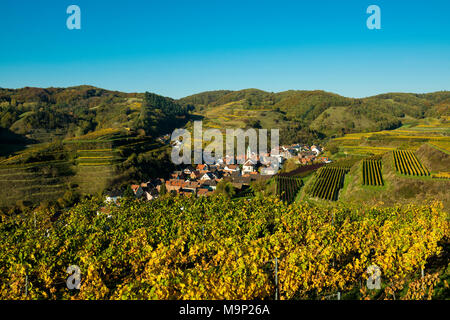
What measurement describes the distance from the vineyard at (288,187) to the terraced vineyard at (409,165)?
12.4 meters

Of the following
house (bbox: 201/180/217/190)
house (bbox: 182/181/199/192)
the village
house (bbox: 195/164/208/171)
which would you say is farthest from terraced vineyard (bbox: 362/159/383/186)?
house (bbox: 195/164/208/171)

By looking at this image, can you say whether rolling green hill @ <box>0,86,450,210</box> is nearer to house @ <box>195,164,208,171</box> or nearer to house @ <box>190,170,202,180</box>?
house @ <box>190,170,202,180</box>

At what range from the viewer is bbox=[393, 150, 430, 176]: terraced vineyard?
27.6 metres

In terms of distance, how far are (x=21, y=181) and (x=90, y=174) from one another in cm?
1039

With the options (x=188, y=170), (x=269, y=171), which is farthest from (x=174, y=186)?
(x=269, y=171)

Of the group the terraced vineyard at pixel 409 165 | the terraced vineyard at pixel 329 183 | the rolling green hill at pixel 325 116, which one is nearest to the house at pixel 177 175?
the terraced vineyard at pixel 329 183

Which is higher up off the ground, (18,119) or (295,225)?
(18,119)

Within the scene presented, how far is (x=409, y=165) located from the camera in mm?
31219

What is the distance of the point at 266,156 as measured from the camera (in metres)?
78.3

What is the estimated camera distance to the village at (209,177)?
4325 centimetres
